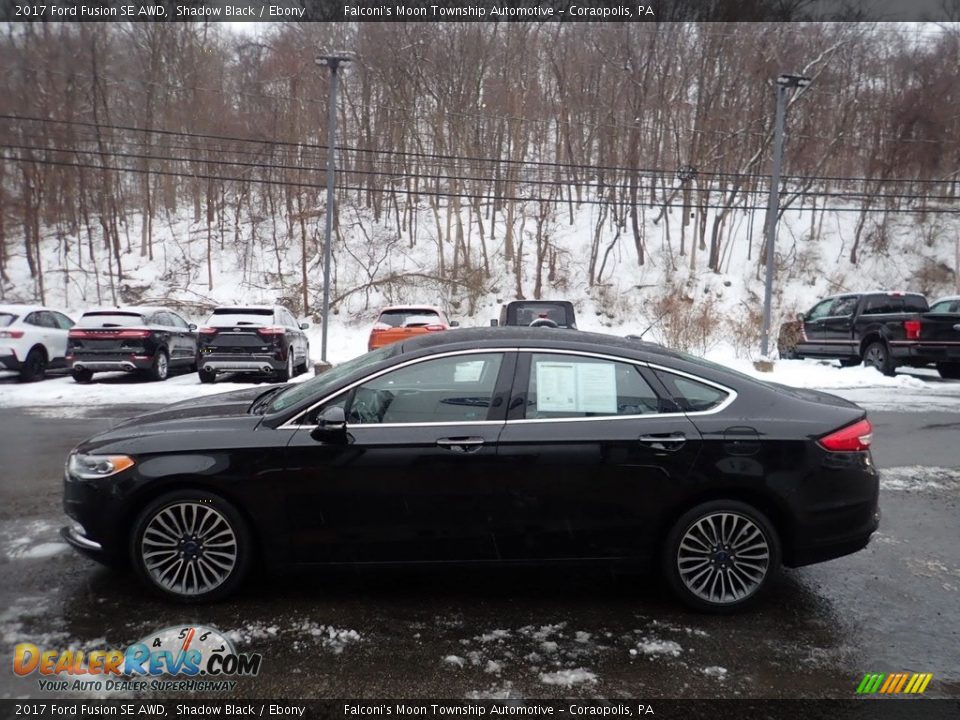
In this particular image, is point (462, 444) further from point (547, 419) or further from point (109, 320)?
point (109, 320)

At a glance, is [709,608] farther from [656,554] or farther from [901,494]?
[901,494]

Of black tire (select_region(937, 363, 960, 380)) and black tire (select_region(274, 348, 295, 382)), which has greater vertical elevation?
black tire (select_region(274, 348, 295, 382))

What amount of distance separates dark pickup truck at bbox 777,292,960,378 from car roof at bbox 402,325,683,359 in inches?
518

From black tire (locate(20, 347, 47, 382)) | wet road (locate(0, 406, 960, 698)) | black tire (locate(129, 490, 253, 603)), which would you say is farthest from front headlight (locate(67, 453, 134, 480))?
black tire (locate(20, 347, 47, 382))

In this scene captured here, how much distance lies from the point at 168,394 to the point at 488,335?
10251 millimetres

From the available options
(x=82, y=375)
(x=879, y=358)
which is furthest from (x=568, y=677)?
(x=879, y=358)

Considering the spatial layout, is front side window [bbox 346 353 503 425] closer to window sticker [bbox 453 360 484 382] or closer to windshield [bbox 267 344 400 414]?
window sticker [bbox 453 360 484 382]

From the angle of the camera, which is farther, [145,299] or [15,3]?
[145,299]

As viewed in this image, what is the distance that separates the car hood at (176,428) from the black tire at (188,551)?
305 millimetres

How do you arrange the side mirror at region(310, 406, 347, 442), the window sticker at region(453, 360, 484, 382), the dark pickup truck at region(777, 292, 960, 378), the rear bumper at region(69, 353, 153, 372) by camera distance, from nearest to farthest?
the side mirror at region(310, 406, 347, 442), the window sticker at region(453, 360, 484, 382), the rear bumper at region(69, 353, 153, 372), the dark pickup truck at region(777, 292, 960, 378)

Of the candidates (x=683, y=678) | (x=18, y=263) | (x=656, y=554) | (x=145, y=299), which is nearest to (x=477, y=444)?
(x=656, y=554)

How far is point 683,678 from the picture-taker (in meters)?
2.97

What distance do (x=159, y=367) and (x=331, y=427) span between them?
12.6 metres

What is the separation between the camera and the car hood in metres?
3.63
